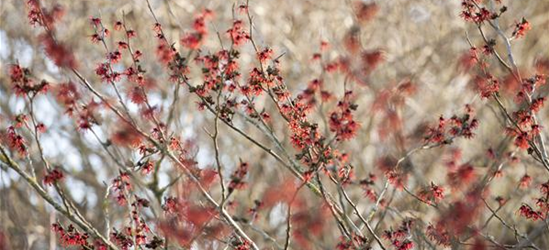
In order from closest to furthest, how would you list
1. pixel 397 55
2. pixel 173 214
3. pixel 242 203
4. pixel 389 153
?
1. pixel 173 214
2. pixel 389 153
3. pixel 242 203
4. pixel 397 55

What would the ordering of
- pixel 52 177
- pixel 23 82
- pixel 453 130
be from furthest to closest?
pixel 453 130
pixel 23 82
pixel 52 177

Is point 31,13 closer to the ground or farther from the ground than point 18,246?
closer to the ground

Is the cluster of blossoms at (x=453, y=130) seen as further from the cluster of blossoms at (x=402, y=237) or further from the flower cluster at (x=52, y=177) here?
the flower cluster at (x=52, y=177)

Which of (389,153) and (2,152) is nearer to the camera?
(2,152)

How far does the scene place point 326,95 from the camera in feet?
17.2

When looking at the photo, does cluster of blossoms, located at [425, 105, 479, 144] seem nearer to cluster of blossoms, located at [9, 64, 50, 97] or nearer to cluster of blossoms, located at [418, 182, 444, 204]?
cluster of blossoms, located at [418, 182, 444, 204]

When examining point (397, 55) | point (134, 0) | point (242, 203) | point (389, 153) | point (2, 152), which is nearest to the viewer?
point (2, 152)

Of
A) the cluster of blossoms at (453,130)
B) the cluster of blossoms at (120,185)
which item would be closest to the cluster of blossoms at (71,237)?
the cluster of blossoms at (120,185)

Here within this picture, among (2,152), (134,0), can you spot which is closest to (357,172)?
(134,0)

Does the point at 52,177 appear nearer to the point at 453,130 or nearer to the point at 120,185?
the point at 120,185

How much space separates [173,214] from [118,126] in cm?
58

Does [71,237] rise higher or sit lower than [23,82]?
lower

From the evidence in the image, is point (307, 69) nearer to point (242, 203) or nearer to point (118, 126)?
point (242, 203)

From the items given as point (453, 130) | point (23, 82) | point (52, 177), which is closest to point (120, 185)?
point (52, 177)
